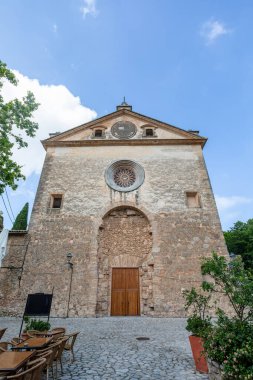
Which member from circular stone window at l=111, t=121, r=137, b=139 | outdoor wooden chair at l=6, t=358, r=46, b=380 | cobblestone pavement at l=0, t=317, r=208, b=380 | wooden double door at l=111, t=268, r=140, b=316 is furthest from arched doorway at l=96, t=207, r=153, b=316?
outdoor wooden chair at l=6, t=358, r=46, b=380

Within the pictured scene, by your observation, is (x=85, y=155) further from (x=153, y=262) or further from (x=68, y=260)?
(x=153, y=262)

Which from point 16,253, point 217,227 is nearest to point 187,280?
point 217,227

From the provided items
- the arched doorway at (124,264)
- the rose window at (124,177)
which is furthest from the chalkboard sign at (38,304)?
the rose window at (124,177)

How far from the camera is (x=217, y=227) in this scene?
12.1 m

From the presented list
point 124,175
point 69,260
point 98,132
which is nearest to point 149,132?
point 98,132

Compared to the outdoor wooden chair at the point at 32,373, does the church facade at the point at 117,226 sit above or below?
above

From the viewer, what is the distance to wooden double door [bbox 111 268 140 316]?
1122cm

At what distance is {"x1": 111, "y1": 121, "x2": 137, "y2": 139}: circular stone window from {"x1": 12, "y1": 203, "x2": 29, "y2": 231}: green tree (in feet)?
28.3

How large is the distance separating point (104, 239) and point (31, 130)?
6.99 metres

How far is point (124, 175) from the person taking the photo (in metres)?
14.2

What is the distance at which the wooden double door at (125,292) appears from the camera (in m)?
11.2

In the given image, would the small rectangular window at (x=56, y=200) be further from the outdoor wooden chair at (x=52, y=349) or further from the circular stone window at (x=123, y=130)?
the outdoor wooden chair at (x=52, y=349)

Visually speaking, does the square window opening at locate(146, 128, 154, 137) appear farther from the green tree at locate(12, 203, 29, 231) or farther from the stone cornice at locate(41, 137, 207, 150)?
the green tree at locate(12, 203, 29, 231)

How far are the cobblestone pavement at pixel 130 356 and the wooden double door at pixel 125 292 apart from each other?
3.94 meters
